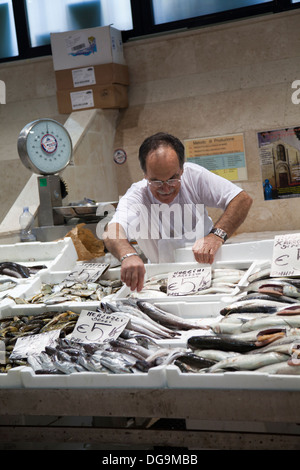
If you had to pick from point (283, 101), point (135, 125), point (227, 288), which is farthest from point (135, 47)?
point (227, 288)

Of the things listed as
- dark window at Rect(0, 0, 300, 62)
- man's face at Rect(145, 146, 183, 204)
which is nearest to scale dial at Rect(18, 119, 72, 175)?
man's face at Rect(145, 146, 183, 204)

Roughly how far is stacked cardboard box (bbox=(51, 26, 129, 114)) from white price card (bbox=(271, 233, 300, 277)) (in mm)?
4427

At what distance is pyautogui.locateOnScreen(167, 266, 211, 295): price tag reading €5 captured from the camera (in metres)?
2.30

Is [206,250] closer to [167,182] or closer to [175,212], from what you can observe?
[167,182]

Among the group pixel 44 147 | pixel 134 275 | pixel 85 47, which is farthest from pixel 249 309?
pixel 85 47

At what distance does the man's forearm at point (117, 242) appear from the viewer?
2.70 metres

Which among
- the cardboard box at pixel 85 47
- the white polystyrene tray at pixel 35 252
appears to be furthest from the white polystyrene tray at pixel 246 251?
the cardboard box at pixel 85 47

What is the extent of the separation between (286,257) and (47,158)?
280cm

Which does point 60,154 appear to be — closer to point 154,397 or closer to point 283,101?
point 283,101

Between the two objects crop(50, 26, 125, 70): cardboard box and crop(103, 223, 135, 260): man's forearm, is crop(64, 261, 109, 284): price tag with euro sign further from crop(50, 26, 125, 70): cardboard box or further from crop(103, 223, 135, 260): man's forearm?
crop(50, 26, 125, 70): cardboard box

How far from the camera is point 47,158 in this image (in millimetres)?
4480

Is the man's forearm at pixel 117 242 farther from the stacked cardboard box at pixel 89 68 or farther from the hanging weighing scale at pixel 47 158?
the stacked cardboard box at pixel 89 68

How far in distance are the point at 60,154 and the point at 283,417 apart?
3.55 metres

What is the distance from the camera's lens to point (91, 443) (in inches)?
61.0
